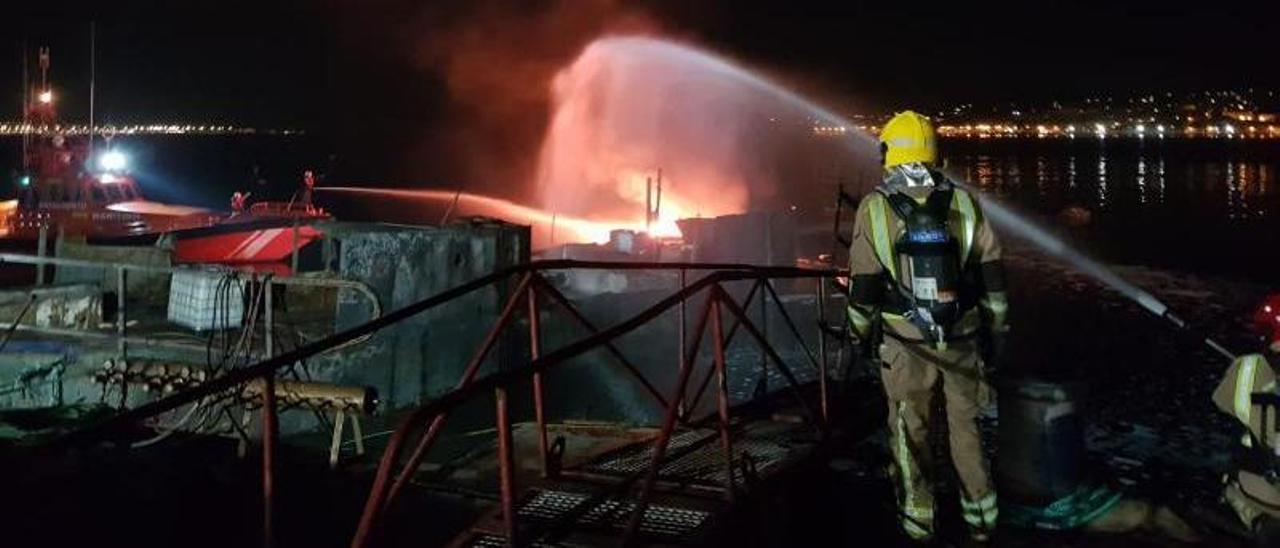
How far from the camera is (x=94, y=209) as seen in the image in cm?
2195

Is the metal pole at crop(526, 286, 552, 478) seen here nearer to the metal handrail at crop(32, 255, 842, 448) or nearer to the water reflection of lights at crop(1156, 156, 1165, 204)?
the metal handrail at crop(32, 255, 842, 448)

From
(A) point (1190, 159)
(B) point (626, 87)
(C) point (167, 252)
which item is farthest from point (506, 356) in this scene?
(A) point (1190, 159)

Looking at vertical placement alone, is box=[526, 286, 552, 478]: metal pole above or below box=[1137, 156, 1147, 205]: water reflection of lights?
below

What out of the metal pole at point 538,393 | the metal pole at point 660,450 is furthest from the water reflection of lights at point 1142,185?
the metal pole at point 660,450

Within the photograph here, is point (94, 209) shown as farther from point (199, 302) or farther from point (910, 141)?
point (910, 141)

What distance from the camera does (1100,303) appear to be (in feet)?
76.7

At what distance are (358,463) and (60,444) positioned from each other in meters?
3.81

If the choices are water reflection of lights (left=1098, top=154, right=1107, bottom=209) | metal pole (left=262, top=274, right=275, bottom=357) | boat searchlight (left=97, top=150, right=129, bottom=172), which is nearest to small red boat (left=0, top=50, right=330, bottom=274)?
boat searchlight (left=97, top=150, right=129, bottom=172)

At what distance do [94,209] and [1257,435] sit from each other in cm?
2338

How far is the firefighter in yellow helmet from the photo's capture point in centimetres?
462

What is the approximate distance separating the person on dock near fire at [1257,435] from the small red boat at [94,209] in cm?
1628

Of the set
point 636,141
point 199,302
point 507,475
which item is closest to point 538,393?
point 507,475

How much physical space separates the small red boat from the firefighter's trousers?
15.4 m

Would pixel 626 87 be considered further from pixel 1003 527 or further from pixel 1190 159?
pixel 1190 159
